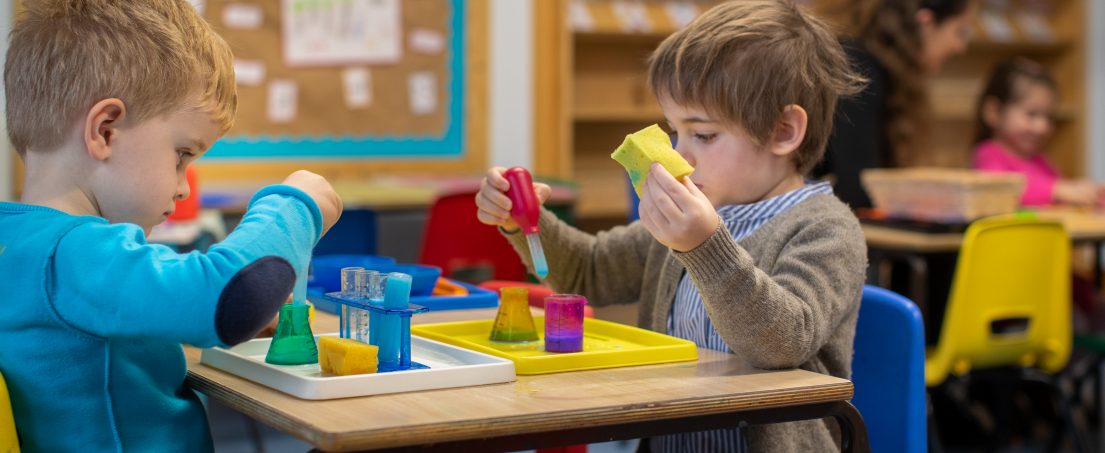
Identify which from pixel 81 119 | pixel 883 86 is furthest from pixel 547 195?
pixel 883 86

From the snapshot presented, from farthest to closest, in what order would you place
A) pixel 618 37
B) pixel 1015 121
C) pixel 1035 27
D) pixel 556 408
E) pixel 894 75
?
pixel 1035 27, pixel 618 37, pixel 1015 121, pixel 894 75, pixel 556 408

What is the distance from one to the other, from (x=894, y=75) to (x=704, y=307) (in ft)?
8.25

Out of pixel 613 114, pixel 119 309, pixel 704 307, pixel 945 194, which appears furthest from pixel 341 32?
pixel 119 309

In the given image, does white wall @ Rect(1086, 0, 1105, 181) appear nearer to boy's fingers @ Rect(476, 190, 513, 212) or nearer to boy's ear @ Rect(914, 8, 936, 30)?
boy's ear @ Rect(914, 8, 936, 30)

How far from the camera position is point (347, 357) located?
49.0 inches

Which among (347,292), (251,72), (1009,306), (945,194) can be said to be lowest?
(1009,306)

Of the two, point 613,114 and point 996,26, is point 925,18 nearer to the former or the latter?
point 613,114

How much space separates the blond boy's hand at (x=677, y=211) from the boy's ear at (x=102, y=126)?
57cm

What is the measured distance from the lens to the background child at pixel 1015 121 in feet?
15.3

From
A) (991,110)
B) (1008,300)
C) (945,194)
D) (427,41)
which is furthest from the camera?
(427,41)

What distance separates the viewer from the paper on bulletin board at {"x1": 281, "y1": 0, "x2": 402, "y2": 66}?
4855 millimetres

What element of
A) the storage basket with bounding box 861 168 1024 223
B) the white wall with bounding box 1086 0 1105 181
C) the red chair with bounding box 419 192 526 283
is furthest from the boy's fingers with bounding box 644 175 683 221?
the white wall with bounding box 1086 0 1105 181

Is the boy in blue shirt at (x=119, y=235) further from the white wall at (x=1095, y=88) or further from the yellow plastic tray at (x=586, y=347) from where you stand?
the white wall at (x=1095, y=88)

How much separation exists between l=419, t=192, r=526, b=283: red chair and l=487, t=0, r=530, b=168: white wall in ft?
6.21
